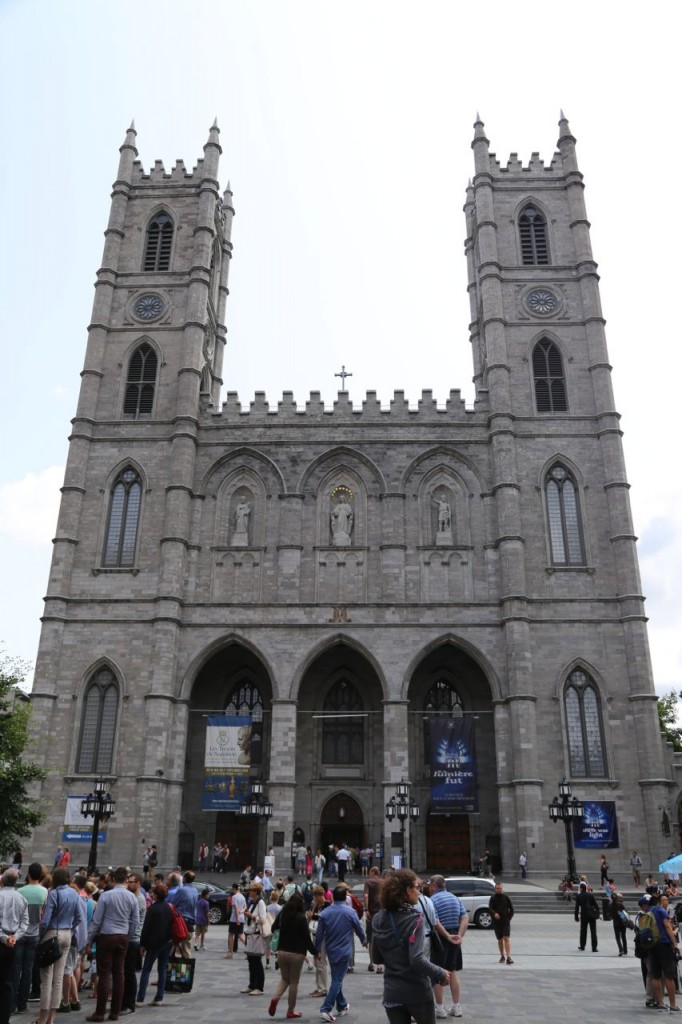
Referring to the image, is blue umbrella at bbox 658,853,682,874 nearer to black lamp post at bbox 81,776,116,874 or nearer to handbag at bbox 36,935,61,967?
handbag at bbox 36,935,61,967

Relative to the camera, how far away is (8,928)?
877 centimetres

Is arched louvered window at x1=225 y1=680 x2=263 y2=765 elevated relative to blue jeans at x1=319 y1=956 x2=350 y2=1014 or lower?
elevated

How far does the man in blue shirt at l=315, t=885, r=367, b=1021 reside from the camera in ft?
32.3

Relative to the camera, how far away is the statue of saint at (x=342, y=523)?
34312 millimetres

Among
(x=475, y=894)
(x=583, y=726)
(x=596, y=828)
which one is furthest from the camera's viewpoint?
(x=583, y=726)

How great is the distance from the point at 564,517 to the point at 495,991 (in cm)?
2422

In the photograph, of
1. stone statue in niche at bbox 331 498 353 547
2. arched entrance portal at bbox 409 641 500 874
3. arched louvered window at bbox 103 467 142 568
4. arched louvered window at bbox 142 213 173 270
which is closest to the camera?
arched entrance portal at bbox 409 641 500 874

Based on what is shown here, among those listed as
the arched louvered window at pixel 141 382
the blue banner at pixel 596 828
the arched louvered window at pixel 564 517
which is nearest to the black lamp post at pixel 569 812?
the blue banner at pixel 596 828

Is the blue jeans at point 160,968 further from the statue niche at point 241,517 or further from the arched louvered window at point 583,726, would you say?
the statue niche at point 241,517

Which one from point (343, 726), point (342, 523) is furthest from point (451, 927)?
point (342, 523)

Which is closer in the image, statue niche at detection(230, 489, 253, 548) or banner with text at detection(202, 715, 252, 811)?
banner with text at detection(202, 715, 252, 811)

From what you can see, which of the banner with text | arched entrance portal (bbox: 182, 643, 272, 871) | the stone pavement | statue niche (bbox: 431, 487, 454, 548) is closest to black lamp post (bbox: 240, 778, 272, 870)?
the banner with text

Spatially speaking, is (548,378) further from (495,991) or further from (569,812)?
(495,991)

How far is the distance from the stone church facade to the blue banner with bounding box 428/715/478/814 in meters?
1.14
